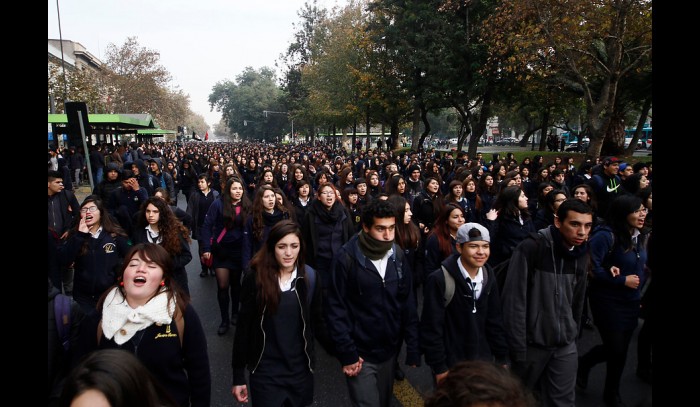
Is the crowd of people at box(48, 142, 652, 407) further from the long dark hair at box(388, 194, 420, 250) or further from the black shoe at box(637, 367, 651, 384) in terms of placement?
the long dark hair at box(388, 194, 420, 250)

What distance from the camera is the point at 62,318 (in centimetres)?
222

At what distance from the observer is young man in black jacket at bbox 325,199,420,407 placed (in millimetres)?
2891

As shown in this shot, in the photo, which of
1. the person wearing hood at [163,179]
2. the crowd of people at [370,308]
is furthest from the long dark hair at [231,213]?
the person wearing hood at [163,179]

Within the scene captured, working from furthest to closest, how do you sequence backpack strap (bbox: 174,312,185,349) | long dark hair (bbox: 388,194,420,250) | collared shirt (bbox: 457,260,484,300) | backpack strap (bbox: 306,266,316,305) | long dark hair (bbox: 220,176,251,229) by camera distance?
long dark hair (bbox: 220,176,251,229) < long dark hair (bbox: 388,194,420,250) < collared shirt (bbox: 457,260,484,300) < backpack strap (bbox: 306,266,316,305) < backpack strap (bbox: 174,312,185,349)

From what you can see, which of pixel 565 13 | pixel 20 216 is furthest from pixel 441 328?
pixel 565 13

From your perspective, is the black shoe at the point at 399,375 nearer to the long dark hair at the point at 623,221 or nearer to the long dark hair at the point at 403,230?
the long dark hair at the point at 403,230

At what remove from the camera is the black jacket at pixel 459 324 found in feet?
9.55

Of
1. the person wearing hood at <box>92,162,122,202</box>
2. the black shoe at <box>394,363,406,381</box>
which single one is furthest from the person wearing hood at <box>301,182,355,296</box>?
the person wearing hood at <box>92,162,122,202</box>

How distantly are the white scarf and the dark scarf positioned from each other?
3002 millimetres

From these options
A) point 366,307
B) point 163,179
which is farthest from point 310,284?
point 163,179

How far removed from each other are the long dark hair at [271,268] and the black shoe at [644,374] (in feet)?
A: 11.3

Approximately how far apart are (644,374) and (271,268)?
3669 millimetres

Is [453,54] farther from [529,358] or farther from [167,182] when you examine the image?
[529,358]

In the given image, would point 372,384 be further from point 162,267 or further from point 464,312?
point 162,267
